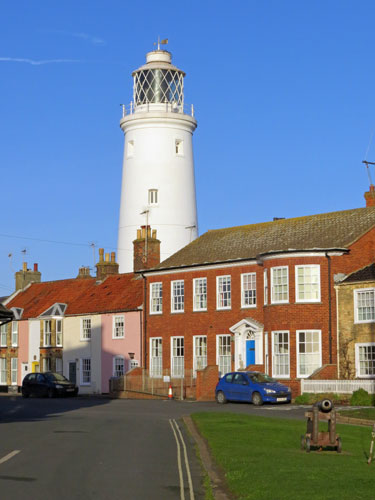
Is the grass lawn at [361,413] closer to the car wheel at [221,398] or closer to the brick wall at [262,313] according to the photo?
the car wheel at [221,398]

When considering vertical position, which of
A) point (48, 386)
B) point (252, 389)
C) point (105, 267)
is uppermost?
point (105, 267)

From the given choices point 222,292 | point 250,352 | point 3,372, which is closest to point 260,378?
point 250,352

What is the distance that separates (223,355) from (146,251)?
451 inches

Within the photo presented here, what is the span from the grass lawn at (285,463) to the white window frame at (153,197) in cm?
3962

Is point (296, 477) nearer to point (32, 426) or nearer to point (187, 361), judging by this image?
point (32, 426)

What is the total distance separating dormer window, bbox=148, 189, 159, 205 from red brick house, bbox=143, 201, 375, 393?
9.73 m

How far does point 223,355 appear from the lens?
5166cm

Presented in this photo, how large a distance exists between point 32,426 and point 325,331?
2067cm

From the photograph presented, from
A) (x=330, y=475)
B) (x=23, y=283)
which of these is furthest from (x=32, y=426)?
(x=23, y=283)

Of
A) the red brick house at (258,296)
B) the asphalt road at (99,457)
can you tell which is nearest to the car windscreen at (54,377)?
the red brick house at (258,296)

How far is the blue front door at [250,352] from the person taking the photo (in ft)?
163

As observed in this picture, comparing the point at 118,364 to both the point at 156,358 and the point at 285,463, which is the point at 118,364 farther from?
the point at 285,463

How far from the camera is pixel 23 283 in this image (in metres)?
77.3

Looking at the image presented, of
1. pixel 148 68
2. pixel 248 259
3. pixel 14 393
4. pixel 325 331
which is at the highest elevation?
pixel 148 68
